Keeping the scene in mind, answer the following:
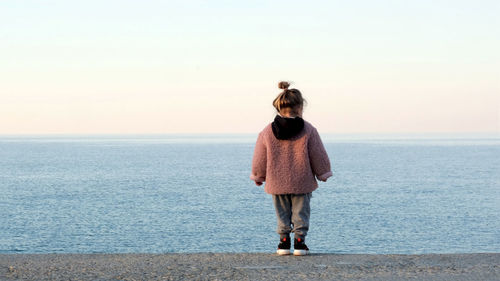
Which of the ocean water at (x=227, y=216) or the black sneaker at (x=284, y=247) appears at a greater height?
the black sneaker at (x=284, y=247)

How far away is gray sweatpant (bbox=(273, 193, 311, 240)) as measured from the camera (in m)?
7.20

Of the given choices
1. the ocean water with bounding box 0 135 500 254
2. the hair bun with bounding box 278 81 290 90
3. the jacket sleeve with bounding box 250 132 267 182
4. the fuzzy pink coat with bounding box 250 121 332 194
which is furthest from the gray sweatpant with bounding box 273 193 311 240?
the ocean water with bounding box 0 135 500 254

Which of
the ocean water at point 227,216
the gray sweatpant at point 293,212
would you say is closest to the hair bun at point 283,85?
the gray sweatpant at point 293,212

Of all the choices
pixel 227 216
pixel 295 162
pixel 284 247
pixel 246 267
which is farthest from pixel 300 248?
pixel 227 216

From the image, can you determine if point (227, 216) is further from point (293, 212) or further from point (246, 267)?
point (246, 267)

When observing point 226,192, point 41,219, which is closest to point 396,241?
point 41,219

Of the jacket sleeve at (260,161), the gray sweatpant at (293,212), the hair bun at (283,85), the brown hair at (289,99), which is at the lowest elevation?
the gray sweatpant at (293,212)

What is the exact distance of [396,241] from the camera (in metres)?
31.6

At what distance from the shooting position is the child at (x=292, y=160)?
23.2 ft

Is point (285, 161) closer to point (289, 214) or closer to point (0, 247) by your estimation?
point (289, 214)

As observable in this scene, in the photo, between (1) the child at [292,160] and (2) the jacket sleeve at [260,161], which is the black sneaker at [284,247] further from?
(2) the jacket sleeve at [260,161]

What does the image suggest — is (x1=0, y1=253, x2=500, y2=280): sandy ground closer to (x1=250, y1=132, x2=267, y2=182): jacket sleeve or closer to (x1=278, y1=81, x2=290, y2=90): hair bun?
(x1=250, y1=132, x2=267, y2=182): jacket sleeve

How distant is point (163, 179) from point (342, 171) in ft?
80.0

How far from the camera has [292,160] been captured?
719cm
